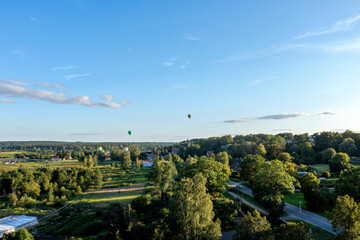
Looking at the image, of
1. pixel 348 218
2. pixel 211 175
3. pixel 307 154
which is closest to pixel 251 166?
pixel 211 175

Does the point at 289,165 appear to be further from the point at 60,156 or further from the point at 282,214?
the point at 60,156

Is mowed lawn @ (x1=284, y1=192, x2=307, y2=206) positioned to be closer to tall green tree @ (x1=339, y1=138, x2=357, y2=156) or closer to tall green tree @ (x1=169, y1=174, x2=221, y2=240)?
tall green tree @ (x1=169, y1=174, x2=221, y2=240)

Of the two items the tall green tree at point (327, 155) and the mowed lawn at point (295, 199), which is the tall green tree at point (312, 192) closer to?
the mowed lawn at point (295, 199)

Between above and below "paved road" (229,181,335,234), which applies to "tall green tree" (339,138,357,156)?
above

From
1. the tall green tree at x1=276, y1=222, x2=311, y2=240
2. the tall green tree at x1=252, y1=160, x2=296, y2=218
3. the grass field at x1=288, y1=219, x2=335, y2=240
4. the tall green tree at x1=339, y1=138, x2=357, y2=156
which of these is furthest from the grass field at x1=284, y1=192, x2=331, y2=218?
the tall green tree at x1=339, y1=138, x2=357, y2=156

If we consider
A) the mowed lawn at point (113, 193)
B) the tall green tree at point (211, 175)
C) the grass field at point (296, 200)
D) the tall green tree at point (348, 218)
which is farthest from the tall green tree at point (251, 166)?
the tall green tree at point (348, 218)

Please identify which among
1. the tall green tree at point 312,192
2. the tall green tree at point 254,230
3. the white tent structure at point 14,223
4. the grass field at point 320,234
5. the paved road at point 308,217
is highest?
the tall green tree at point 254,230

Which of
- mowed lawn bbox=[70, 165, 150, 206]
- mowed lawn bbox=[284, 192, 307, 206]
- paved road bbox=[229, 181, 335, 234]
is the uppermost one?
paved road bbox=[229, 181, 335, 234]

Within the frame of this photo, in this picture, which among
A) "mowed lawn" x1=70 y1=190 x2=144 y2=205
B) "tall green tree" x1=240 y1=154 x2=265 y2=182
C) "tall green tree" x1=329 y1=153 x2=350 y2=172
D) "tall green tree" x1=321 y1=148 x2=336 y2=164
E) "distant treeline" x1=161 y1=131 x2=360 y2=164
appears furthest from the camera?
"distant treeline" x1=161 y1=131 x2=360 y2=164
